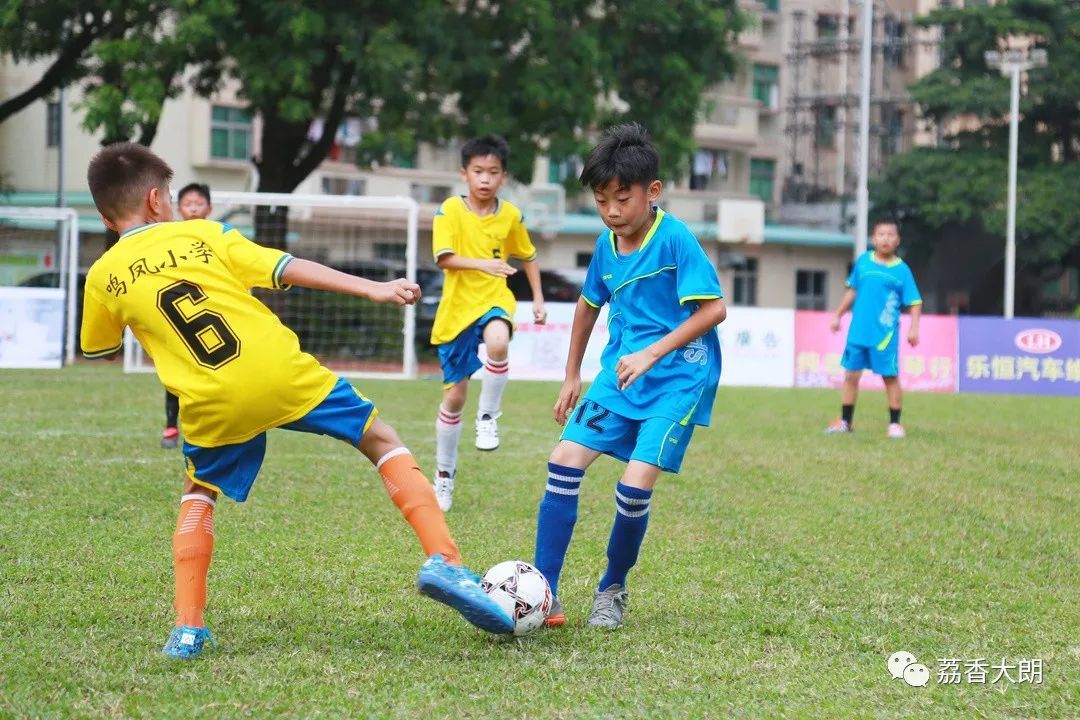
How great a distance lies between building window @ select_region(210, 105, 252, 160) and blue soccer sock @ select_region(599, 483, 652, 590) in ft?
122

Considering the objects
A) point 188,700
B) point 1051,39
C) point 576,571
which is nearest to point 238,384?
point 188,700

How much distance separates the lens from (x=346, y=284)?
4.42 m

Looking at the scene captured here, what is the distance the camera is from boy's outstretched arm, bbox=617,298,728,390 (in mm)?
4820

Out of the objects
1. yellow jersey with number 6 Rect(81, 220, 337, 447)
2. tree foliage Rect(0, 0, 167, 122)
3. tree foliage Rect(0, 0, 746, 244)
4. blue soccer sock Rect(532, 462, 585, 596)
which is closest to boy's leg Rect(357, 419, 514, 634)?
yellow jersey with number 6 Rect(81, 220, 337, 447)

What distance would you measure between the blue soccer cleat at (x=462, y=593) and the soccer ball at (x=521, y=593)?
0.47 ft

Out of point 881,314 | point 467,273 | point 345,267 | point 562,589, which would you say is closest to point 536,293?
point 467,273

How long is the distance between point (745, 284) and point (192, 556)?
44.3 metres

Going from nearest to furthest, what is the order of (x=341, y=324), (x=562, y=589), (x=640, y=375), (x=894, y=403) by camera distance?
(x=640, y=375)
(x=562, y=589)
(x=894, y=403)
(x=341, y=324)

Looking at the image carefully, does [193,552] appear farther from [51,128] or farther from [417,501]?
[51,128]

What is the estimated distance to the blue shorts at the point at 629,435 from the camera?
5.00m

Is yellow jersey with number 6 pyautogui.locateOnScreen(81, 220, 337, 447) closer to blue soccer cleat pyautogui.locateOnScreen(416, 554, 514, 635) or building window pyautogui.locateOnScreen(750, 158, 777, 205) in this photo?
blue soccer cleat pyautogui.locateOnScreen(416, 554, 514, 635)

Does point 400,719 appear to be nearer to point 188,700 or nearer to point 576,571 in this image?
point 188,700

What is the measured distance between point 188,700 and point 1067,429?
12204 millimetres

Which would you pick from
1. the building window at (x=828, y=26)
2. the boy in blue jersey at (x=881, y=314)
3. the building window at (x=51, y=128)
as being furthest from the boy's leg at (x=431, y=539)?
the building window at (x=828, y=26)
